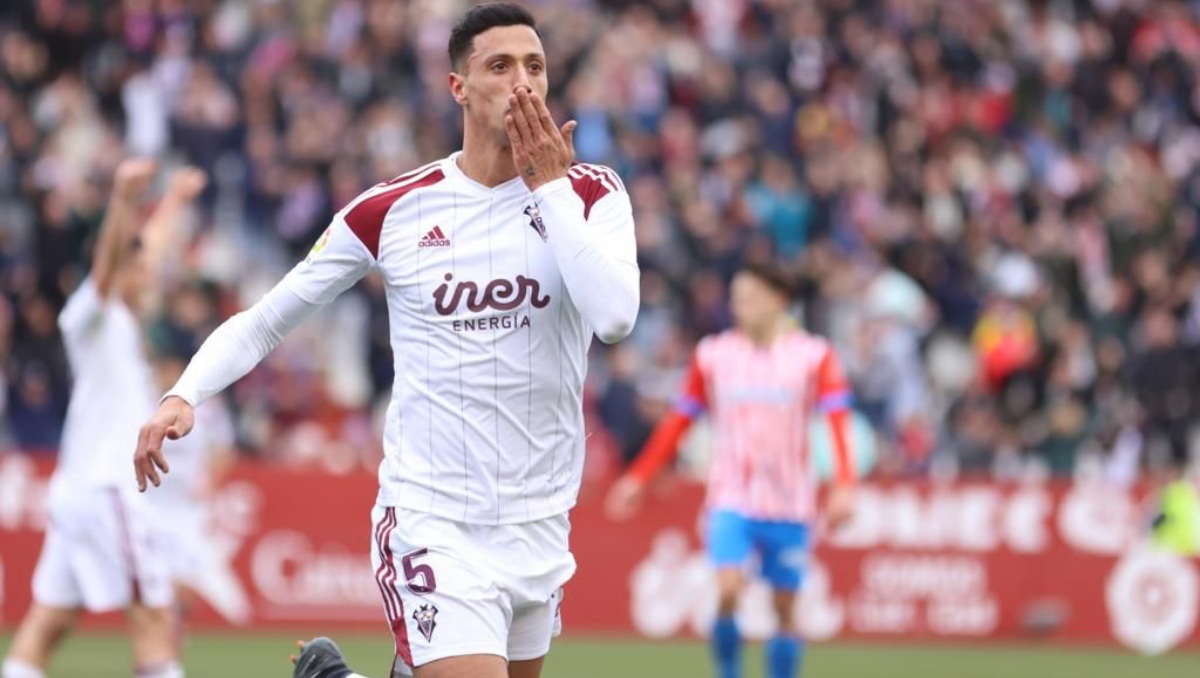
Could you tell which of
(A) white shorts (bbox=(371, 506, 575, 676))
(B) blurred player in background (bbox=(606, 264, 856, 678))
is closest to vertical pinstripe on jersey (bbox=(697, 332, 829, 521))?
(B) blurred player in background (bbox=(606, 264, 856, 678))

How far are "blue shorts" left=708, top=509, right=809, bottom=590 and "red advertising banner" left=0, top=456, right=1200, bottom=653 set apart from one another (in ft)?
15.8

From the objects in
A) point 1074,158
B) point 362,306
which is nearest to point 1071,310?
point 1074,158

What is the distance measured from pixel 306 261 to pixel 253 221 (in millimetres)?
14183

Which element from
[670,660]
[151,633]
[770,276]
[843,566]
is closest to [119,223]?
[151,633]

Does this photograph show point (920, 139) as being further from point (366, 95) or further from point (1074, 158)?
point (366, 95)

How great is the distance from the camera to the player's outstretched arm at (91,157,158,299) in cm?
955

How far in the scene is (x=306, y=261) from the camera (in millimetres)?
6930

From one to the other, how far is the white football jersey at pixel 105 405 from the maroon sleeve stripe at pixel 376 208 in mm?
3703

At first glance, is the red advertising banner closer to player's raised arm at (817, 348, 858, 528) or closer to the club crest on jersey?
player's raised arm at (817, 348, 858, 528)

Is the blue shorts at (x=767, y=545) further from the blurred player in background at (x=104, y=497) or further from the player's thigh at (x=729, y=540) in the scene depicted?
the blurred player in background at (x=104, y=497)

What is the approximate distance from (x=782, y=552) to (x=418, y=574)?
Answer: 650cm

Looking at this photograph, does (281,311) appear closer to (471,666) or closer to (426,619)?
(426,619)

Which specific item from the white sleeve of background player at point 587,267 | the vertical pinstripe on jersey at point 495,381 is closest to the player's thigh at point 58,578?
the vertical pinstripe on jersey at point 495,381

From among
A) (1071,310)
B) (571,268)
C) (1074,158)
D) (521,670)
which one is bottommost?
(521,670)
